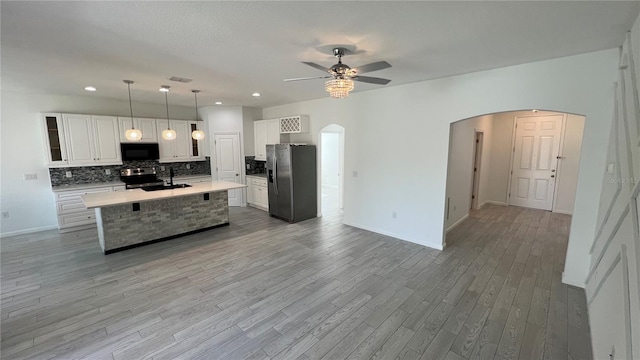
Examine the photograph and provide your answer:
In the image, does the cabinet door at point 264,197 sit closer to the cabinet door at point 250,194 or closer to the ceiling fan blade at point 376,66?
the cabinet door at point 250,194

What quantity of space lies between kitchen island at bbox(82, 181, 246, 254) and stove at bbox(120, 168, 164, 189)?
4.44 feet

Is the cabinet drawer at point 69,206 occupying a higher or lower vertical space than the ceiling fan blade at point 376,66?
lower

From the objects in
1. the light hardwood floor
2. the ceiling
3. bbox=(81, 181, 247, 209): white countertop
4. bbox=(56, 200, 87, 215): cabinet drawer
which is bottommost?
the light hardwood floor

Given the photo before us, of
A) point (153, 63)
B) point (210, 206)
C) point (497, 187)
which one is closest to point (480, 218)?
point (497, 187)

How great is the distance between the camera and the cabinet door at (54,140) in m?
5.12

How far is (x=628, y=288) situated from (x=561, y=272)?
2.36m

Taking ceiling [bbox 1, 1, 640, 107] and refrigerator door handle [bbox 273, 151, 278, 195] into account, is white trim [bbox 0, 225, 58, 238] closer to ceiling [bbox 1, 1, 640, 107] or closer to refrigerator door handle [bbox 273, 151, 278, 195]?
ceiling [bbox 1, 1, 640, 107]

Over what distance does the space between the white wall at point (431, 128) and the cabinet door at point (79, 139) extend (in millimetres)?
4306

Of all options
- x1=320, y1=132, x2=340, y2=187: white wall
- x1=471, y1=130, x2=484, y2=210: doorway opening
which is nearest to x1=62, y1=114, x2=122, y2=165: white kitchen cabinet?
x1=320, y1=132, x2=340, y2=187: white wall

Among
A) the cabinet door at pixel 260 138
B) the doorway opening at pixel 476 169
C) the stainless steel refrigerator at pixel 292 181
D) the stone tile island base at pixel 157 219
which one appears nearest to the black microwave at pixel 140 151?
the stone tile island base at pixel 157 219

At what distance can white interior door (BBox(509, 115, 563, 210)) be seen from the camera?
250 inches

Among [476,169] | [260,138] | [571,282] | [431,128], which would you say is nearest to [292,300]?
[431,128]

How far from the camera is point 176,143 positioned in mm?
6660

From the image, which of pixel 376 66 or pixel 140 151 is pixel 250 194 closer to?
pixel 140 151
